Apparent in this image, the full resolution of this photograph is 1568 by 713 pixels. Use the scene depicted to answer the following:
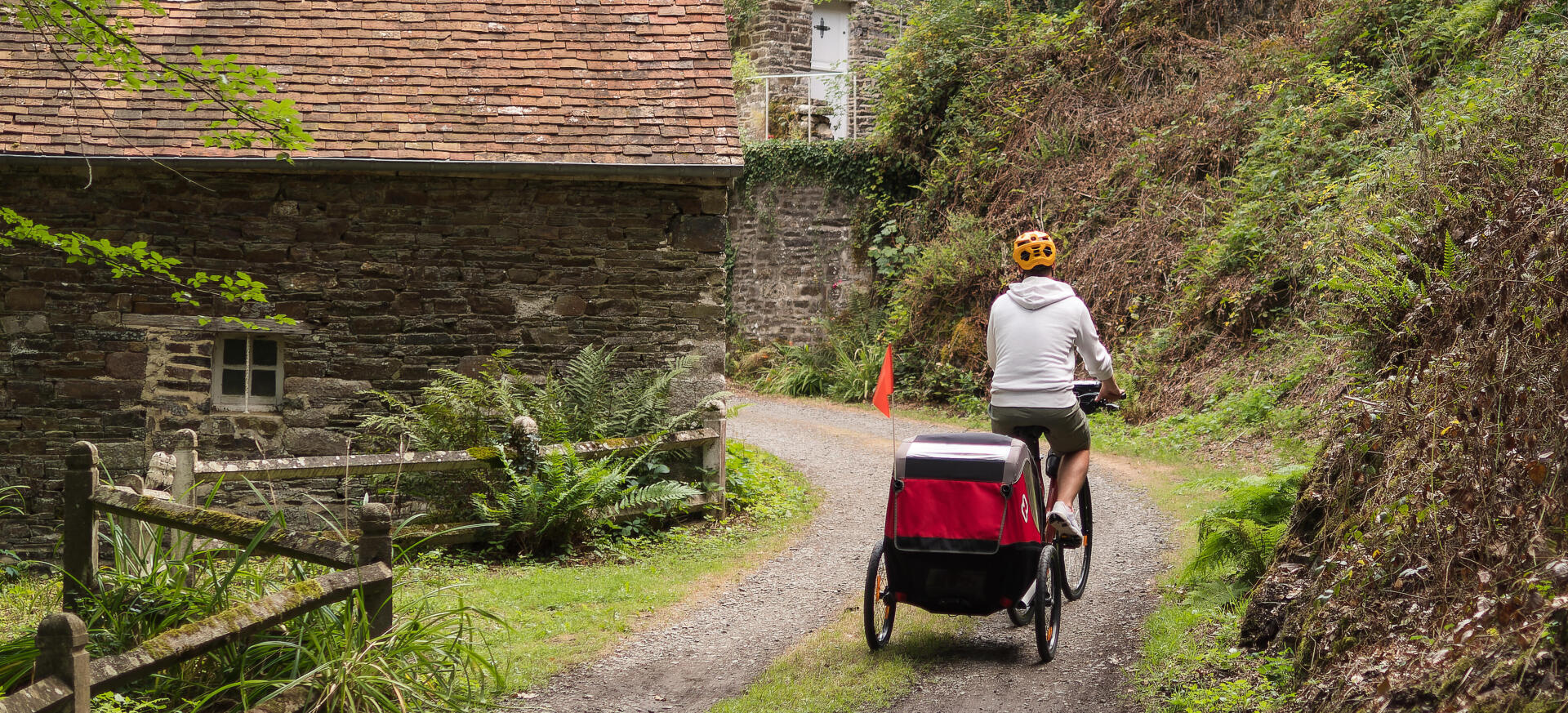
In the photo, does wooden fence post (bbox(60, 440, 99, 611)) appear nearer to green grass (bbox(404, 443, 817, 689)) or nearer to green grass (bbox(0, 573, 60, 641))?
green grass (bbox(0, 573, 60, 641))

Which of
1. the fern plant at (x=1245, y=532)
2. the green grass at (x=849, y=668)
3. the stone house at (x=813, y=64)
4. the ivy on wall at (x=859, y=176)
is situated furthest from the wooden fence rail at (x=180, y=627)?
the stone house at (x=813, y=64)

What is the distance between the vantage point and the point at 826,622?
5902mm

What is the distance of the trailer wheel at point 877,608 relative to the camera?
486 cm

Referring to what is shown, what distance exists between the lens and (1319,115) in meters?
11.8

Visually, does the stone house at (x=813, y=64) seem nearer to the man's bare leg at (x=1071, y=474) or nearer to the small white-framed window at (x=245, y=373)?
the small white-framed window at (x=245, y=373)

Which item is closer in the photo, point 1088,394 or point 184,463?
point 1088,394

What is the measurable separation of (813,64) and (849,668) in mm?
20076

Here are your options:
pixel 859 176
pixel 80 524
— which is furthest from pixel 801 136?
pixel 80 524

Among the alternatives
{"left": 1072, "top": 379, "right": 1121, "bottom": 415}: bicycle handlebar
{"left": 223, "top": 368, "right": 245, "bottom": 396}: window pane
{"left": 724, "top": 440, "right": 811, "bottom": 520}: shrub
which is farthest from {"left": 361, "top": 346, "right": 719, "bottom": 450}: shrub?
{"left": 1072, "top": 379, "right": 1121, "bottom": 415}: bicycle handlebar

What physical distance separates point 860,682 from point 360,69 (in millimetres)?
7798

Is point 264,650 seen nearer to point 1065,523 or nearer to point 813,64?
point 1065,523

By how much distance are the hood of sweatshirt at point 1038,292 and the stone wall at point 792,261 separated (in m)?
13.0

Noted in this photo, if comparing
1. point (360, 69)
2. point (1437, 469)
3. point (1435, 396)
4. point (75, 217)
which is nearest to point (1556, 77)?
point (1435, 396)

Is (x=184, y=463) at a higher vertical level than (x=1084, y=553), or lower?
higher
